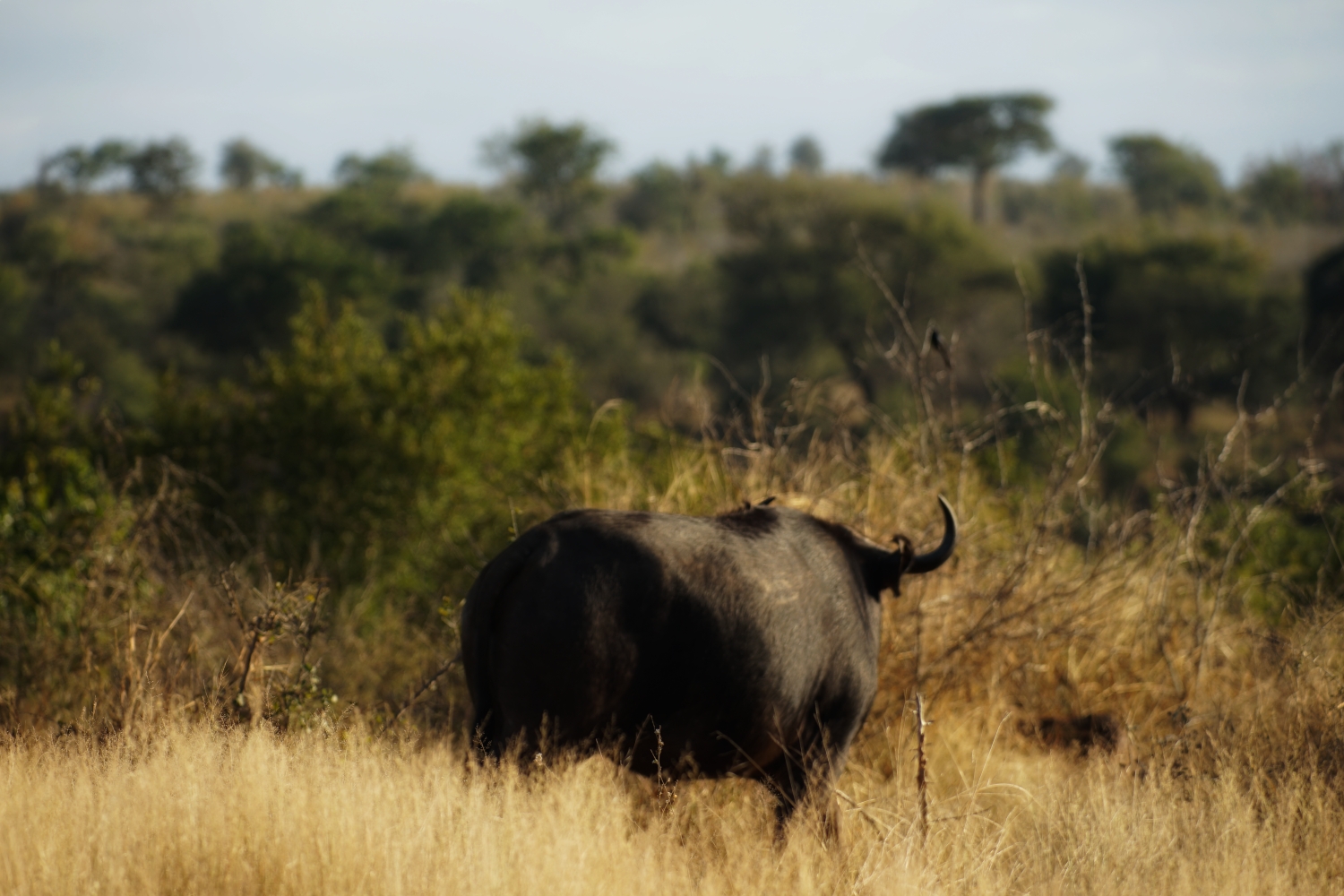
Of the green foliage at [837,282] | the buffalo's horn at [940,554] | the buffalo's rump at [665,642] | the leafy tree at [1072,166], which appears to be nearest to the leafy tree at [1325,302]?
the green foliage at [837,282]

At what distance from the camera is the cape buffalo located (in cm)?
403

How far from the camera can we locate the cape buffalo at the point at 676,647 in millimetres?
4027

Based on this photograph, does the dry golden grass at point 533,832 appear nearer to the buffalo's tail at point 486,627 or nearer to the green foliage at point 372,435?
the buffalo's tail at point 486,627

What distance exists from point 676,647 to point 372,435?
1372 cm

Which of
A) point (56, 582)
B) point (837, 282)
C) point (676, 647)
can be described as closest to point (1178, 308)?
point (837, 282)

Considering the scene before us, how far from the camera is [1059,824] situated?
15.4ft

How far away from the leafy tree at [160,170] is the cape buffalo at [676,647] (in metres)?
60.7

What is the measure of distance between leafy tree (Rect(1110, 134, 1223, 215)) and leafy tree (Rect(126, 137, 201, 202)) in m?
43.8

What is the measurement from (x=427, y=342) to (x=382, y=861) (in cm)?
1501

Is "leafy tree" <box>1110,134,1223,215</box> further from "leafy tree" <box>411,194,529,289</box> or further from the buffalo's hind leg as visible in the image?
the buffalo's hind leg


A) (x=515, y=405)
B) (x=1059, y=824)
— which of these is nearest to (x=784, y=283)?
(x=515, y=405)

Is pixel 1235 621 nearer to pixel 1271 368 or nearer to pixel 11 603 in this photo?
pixel 11 603

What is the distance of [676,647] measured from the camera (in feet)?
13.7

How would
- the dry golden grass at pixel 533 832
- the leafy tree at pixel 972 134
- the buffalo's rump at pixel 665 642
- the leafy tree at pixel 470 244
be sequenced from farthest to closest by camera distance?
the leafy tree at pixel 972 134, the leafy tree at pixel 470 244, the buffalo's rump at pixel 665 642, the dry golden grass at pixel 533 832
